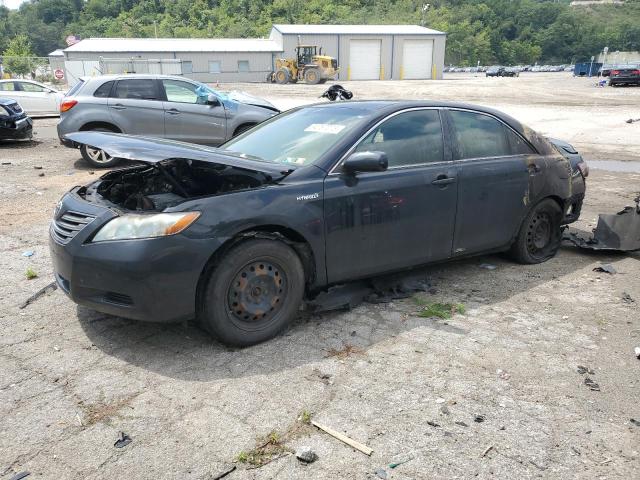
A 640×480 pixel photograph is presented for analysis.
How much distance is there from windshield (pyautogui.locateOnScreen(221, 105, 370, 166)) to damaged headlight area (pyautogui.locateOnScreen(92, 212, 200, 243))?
1.05 metres

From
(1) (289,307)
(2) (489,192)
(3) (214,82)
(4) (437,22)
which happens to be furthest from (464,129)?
(4) (437,22)

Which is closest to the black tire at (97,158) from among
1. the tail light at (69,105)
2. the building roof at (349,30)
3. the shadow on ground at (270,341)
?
the tail light at (69,105)

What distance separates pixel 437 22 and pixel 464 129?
11836 centimetres

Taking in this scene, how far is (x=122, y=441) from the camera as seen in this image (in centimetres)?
277

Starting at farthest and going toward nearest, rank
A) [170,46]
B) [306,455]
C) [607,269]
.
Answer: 1. [170,46]
2. [607,269]
3. [306,455]

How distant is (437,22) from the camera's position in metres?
112

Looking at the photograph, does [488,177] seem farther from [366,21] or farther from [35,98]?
[366,21]

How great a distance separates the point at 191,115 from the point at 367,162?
7772 millimetres

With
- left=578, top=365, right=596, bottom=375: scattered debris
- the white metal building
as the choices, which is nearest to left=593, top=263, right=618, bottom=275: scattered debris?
left=578, top=365, right=596, bottom=375: scattered debris

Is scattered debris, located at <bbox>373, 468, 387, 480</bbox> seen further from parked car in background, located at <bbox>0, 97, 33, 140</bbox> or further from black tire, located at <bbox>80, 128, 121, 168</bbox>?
parked car in background, located at <bbox>0, 97, 33, 140</bbox>

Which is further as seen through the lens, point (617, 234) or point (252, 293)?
point (617, 234)

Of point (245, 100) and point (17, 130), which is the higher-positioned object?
point (245, 100)

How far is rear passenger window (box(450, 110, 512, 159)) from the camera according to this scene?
4727mm

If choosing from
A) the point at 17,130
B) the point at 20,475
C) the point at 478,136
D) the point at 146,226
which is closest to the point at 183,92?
the point at 17,130
